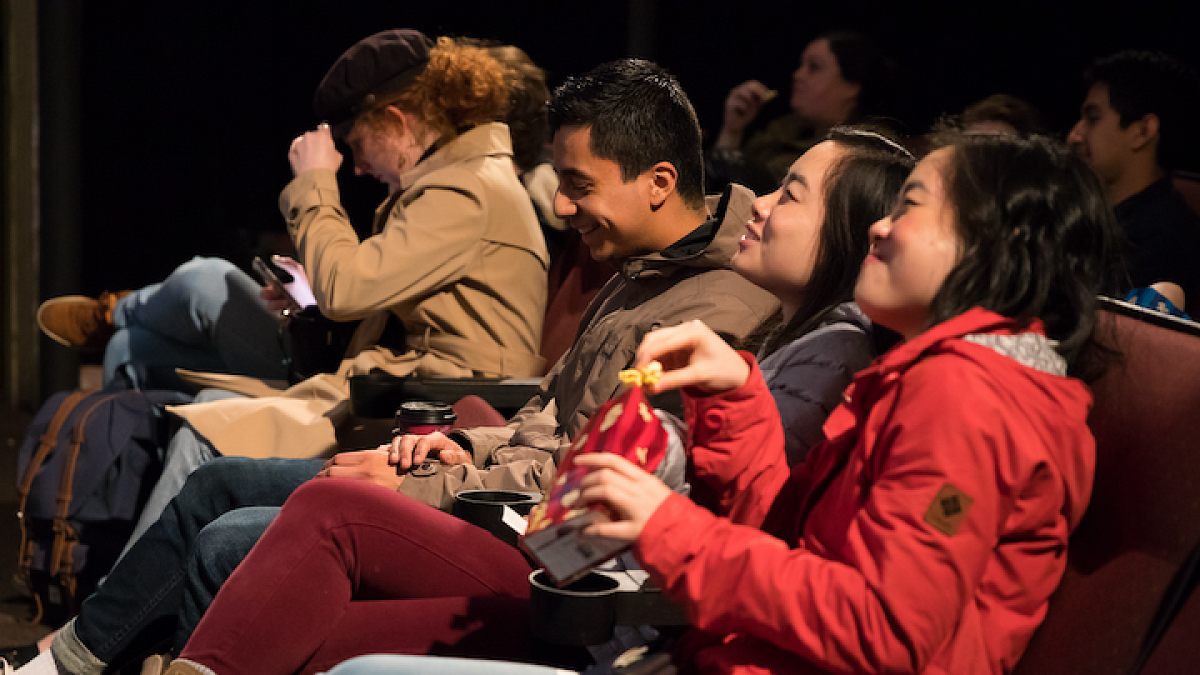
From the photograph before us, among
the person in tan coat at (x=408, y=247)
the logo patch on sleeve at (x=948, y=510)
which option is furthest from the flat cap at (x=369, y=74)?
the logo patch on sleeve at (x=948, y=510)

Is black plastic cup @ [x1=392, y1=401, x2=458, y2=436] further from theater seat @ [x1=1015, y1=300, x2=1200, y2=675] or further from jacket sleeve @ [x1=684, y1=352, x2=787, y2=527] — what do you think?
theater seat @ [x1=1015, y1=300, x2=1200, y2=675]

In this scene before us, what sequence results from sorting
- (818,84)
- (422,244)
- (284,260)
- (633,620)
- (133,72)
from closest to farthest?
(633,620), (422,244), (284,260), (818,84), (133,72)

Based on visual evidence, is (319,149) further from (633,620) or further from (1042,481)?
(1042,481)

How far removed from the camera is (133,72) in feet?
16.0

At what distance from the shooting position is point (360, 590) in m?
1.40

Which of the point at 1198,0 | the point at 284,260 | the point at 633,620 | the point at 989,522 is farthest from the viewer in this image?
the point at 1198,0

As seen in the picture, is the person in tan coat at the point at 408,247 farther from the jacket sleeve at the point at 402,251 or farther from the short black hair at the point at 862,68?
the short black hair at the point at 862,68

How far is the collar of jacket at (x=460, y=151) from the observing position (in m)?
2.42

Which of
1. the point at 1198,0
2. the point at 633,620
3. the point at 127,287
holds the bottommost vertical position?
the point at 127,287

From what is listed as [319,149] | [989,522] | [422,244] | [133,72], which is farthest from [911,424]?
[133,72]

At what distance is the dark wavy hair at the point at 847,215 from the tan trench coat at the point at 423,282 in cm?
112

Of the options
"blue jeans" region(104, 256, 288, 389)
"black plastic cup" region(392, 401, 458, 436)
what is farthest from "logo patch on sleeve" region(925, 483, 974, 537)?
"blue jeans" region(104, 256, 288, 389)

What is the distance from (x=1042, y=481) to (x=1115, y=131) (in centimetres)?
208

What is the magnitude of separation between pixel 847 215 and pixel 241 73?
4069mm
